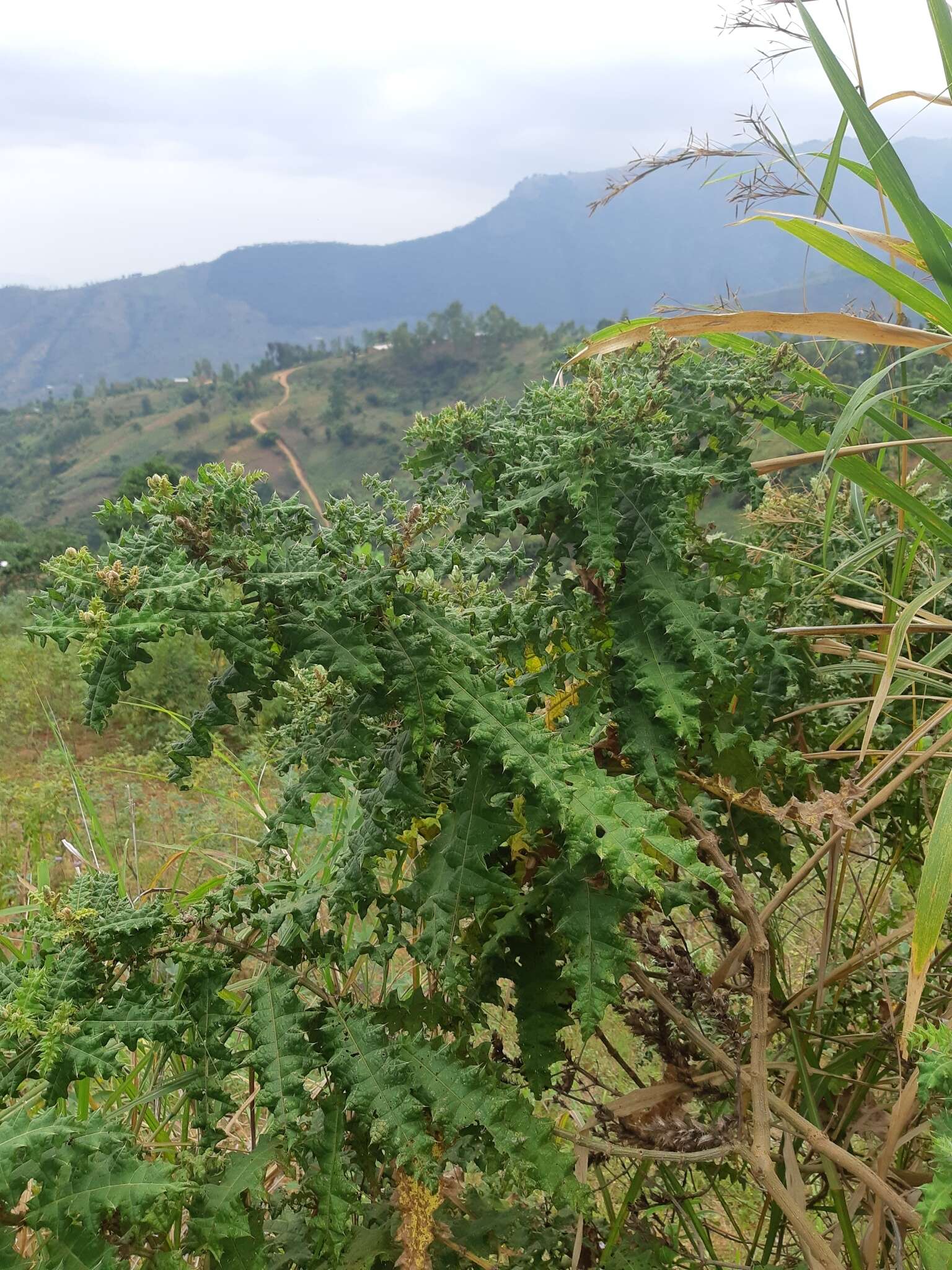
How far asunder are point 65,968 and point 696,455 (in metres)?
0.94

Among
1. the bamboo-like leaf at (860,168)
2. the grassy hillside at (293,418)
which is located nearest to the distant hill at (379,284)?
the grassy hillside at (293,418)

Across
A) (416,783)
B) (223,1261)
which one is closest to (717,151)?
(416,783)

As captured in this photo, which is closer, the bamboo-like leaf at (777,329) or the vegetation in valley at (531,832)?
the vegetation in valley at (531,832)

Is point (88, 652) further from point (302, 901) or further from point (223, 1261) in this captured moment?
point (223, 1261)

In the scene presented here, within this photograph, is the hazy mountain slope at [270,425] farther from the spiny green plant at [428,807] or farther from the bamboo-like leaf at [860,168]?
the spiny green plant at [428,807]

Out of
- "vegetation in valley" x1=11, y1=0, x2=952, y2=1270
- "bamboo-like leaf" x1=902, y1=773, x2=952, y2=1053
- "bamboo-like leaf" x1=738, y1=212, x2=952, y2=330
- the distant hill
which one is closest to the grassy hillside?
"bamboo-like leaf" x1=738, y1=212, x2=952, y2=330

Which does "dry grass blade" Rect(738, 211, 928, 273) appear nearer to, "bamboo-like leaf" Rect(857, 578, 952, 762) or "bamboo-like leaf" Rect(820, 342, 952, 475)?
"bamboo-like leaf" Rect(820, 342, 952, 475)

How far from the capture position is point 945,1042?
0.85m

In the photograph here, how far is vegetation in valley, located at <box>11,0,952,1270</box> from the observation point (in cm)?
91

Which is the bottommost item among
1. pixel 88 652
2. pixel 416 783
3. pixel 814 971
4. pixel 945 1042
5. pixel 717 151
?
pixel 814 971

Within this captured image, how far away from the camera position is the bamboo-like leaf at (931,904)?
39.3 inches

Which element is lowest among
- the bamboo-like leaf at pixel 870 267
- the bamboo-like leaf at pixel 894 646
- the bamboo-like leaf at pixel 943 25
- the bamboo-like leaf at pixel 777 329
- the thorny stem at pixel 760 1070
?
the thorny stem at pixel 760 1070

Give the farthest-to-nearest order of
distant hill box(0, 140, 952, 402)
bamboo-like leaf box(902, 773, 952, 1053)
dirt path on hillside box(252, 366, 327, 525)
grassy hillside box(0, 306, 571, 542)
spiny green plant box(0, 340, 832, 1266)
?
1. distant hill box(0, 140, 952, 402)
2. grassy hillside box(0, 306, 571, 542)
3. dirt path on hillside box(252, 366, 327, 525)
4. bamboo-like leaf box(902, 773, 952, 1053)
5. spiny green plant box(0, 340, 832, 1266)

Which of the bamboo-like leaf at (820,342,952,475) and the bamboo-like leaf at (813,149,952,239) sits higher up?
the bamboo-like leaf at (813,149,952,239)
